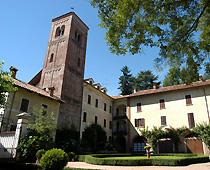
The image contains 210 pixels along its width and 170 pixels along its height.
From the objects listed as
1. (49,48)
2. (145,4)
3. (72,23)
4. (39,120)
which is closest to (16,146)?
(39,120)

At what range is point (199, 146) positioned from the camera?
22953 millimetres

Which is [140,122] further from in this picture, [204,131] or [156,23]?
[156,23]

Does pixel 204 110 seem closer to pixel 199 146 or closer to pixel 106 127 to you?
pixel 199 146

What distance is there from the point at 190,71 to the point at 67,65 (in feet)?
57.8

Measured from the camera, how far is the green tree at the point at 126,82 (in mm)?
45344

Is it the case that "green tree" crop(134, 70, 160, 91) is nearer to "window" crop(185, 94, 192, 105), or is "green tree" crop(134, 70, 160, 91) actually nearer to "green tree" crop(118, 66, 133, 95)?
"green tree" crop(118, 66, 133, 95)

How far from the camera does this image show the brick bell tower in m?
23.2

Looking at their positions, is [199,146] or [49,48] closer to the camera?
[199,146]

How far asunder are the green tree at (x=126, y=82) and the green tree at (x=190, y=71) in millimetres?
33782

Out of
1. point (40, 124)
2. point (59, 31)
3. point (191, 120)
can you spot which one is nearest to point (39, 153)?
point (40, 124)

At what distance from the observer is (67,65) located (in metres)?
25.0

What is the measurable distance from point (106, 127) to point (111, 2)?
23.5 meters

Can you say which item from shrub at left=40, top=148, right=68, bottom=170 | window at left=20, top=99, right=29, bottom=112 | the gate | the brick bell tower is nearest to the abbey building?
the brick bell tower

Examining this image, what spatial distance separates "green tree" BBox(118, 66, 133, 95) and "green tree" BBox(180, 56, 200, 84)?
33782mm
